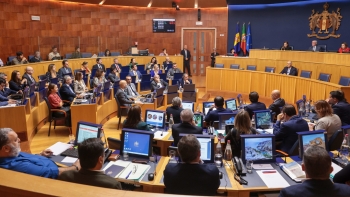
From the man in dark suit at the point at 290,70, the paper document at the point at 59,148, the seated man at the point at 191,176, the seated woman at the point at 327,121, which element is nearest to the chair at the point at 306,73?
the man in dark suit at the point at 290,70

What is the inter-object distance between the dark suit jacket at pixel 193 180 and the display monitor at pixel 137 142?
1160mm

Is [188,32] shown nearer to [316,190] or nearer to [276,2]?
[276,2]

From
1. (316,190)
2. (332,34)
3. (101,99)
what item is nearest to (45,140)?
(101,99)

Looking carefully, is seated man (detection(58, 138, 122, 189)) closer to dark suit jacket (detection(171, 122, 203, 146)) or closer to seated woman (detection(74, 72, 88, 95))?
dark suit jacket (detection(171, 122, 203, 146))

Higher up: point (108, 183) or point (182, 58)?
point (182, 58)

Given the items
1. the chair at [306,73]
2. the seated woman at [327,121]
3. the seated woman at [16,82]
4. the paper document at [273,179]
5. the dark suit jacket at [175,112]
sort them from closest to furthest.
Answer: the paper document at [273,179] < the seated woman at [327,121] < the dark suit jacket at [175,112] < the seated woman at [16,82] < the chair at [306,73]

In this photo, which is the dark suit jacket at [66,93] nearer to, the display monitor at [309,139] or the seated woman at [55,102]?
the seated woman at [55,102]

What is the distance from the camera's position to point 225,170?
3574 millimetres

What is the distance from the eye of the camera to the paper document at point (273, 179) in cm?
318

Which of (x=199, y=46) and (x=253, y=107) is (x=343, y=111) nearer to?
(x=253, y=107)

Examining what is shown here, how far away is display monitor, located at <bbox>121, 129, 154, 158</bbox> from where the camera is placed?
391cm

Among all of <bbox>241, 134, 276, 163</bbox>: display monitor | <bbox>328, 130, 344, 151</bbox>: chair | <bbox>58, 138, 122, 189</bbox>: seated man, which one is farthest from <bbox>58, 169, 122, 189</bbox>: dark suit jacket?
<bbox>328, 130, 344, 151</bbox>: chair

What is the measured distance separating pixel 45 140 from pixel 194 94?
14.6ft

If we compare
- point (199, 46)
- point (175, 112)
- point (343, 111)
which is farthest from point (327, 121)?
point (199, 46)
